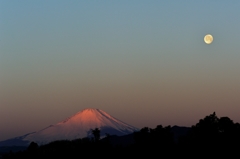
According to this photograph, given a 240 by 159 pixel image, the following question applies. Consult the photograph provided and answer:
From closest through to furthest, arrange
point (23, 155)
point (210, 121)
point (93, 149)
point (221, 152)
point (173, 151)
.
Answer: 1. point (221, 152)
2. point (173, 151)
3. point (210, 121)
4. point (93, 149)
5. point (23, 155)

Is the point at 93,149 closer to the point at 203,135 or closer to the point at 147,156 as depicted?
the point at 147,156

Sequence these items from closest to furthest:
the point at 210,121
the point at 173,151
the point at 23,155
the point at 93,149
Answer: the point at 173,151 → the point at 210,121 → the point at 93,149 → the point at 23,155

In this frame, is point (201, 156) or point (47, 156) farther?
point (47, 156)

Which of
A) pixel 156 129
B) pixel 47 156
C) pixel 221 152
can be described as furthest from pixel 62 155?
pixel 221 152

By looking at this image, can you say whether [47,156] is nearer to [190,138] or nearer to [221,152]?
[190,138]

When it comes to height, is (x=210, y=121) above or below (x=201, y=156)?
above

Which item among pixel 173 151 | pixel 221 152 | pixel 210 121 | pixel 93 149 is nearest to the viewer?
pixel 221 152

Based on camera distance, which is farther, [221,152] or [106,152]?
[106,152]

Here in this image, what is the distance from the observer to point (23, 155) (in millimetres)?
126125

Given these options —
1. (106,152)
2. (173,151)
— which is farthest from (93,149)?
(173,151)

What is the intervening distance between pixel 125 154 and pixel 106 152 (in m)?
6.53

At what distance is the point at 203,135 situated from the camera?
339ft

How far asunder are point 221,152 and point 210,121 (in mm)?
15294

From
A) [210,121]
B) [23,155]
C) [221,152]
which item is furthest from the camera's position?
[23,155]
